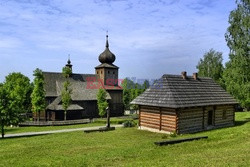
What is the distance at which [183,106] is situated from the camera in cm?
2192

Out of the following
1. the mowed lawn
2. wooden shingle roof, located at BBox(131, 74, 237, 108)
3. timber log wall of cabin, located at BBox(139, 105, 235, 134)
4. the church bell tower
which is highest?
the church bell tower

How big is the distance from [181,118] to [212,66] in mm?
38257

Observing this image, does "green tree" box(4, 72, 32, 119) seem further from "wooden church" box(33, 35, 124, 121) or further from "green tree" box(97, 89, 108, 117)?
"green tree" box(97, 89, 108, 117)

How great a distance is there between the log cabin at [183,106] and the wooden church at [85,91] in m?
22.3

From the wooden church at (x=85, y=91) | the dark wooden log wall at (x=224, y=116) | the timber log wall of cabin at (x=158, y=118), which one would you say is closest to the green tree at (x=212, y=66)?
the wooden church at (x=85, y=91)

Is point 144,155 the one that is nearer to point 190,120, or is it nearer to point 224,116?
point 190,120

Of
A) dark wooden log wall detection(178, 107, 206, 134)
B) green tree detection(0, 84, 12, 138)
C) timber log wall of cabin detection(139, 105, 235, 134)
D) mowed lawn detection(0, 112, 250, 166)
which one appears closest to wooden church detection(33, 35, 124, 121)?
green tree detection(0, 84, 12, 138)

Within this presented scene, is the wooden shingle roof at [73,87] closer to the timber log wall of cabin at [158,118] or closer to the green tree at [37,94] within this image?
the green tree at [37,94]

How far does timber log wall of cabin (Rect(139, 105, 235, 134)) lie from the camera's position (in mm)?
22422

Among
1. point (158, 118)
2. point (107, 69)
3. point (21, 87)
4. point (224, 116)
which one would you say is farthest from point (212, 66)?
point (21, 87)

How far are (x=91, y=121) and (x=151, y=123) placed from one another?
18.5m

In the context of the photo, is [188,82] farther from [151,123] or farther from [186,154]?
[186,154]

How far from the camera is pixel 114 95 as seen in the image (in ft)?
175

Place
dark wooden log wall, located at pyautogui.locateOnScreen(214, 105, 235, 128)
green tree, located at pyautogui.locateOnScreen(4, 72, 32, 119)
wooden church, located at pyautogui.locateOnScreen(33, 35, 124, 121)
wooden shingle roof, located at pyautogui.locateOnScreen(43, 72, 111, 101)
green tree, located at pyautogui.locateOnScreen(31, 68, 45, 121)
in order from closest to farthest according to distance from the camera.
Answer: dark wooden log wall, located at pyautogui.locateOnScreen(214, 105, 235, 128), green tree, located at pyautogui.locateOnScreen(31, 68, 45, 121), wooden church, located at pyautogui.locateOnScreen(33, 35, 124, 121), wooden shingle roof, located at pyautogui.locateOnScreen(43, 72, 111, 101), green tree, located at pyautogui.locateOnScreen(4, 72, 32, 119)
